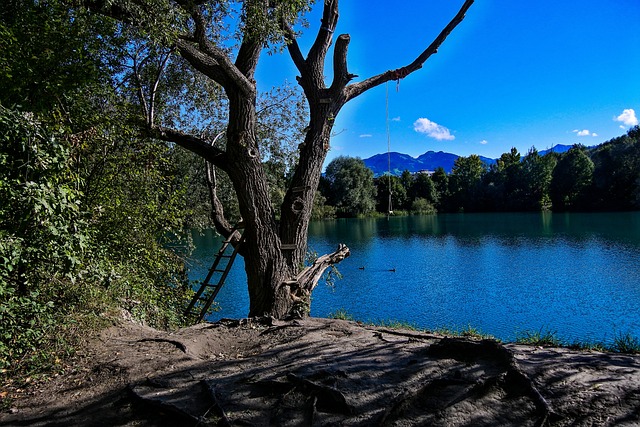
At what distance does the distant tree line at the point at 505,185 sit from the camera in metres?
66.4

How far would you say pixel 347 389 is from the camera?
11.2 ft

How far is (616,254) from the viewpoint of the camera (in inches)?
955

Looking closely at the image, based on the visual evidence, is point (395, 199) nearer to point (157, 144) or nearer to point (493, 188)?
point (493, 188)

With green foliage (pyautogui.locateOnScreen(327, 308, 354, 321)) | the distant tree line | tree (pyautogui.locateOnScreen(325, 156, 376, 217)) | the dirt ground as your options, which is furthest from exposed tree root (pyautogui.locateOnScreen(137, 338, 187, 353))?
tree (pyautogui.locateOnScreen(325, 156, 376, 217))

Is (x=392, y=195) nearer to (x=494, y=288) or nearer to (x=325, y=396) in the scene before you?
(x=494, y=288)

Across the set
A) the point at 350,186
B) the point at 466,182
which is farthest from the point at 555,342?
the point at 466,182

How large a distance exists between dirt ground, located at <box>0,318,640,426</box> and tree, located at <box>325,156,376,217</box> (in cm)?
6197

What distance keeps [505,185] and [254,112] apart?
82.7 m

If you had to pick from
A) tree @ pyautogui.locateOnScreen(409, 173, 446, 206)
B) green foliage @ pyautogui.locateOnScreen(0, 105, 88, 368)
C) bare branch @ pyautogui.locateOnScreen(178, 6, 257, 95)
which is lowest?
green foliage @ pyautogui.locateOnScreen(0, 105, 88, 368)

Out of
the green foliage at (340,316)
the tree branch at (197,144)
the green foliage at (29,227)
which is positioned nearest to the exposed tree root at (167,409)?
the green foliage at (29,227)

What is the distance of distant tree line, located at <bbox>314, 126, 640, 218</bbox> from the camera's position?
66.4 meters

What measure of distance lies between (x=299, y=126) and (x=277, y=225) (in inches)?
176

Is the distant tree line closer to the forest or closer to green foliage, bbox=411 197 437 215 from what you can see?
green foliage, bbox=411 197 437 215

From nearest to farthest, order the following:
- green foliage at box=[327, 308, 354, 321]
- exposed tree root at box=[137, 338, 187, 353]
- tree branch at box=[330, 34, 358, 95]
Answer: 1. exposed tree root at box=[137, 338, 187, 353]
2. tree branch at box=[330, 34, 358, 95]
3. green foliage at box=[327, 308, 354, 321]
